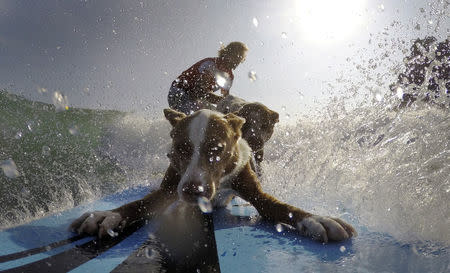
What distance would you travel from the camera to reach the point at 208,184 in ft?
7.02

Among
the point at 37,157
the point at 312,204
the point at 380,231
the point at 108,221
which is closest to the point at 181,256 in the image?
the point at 108,221

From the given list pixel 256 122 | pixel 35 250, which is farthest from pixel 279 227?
pixel 256 122

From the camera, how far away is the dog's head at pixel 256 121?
3722mm

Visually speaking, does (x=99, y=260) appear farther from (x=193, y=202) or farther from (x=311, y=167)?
(x=311, y=167)

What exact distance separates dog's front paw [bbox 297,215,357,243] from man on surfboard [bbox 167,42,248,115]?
10.6 ft

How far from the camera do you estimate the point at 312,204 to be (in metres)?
3.06

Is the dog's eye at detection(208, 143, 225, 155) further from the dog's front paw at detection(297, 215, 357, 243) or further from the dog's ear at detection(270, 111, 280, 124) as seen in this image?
the dog's ear at detection(270, 111, 280, 124)

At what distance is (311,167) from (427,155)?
217 cm

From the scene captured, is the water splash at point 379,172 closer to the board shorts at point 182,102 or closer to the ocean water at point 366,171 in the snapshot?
the ocean water at point 366,171

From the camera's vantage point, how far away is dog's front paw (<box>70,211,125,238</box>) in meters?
2.09

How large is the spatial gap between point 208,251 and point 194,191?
413mm

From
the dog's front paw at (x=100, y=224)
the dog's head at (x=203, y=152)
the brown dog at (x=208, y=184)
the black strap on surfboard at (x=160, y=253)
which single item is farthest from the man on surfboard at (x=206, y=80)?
the black strap on surfboard at (x=160, y=253)

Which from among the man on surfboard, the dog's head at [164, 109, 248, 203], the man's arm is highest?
the man on surfboard

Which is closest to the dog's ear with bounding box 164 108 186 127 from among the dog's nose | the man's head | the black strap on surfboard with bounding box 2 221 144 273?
the dog's nose
